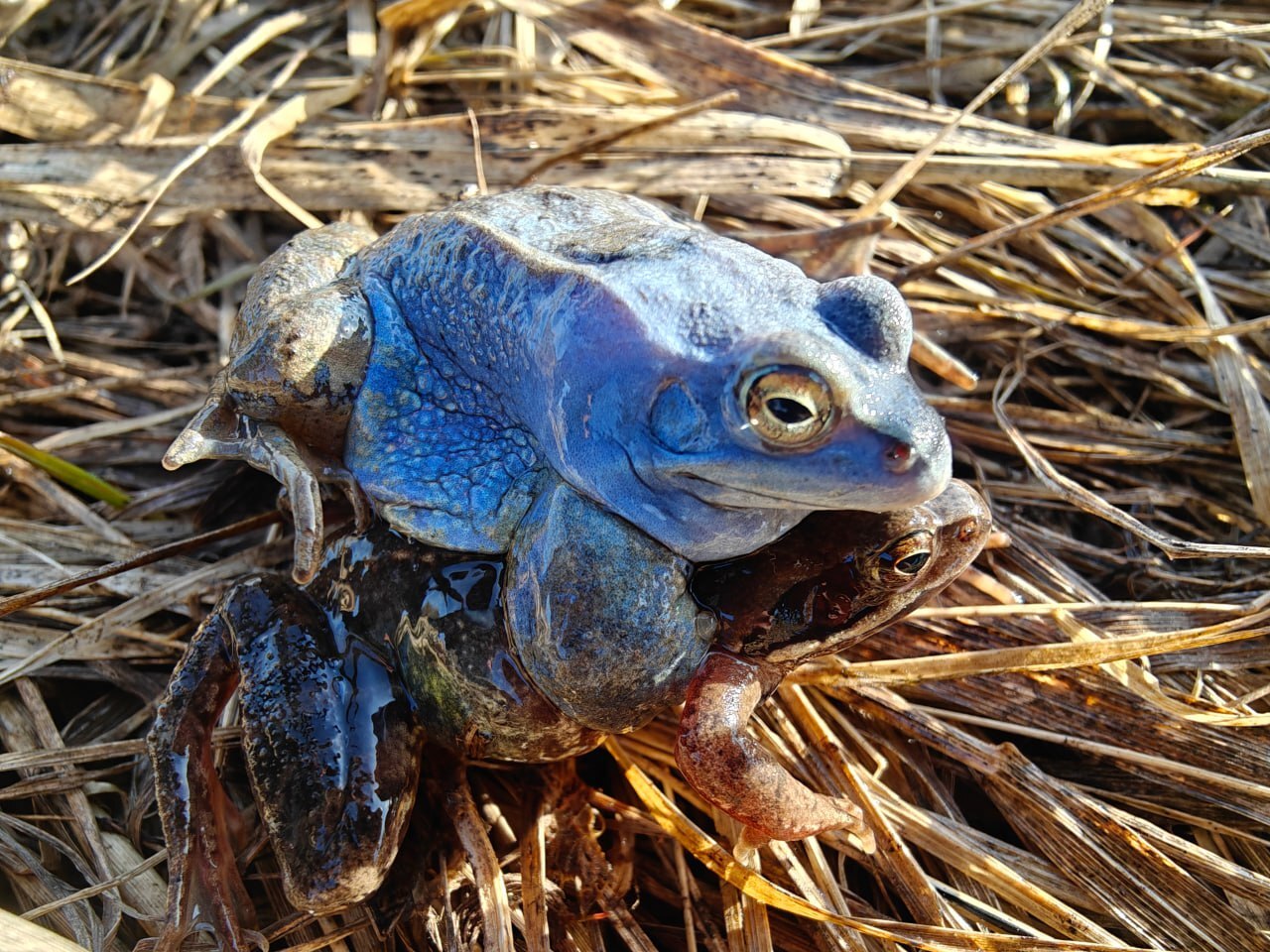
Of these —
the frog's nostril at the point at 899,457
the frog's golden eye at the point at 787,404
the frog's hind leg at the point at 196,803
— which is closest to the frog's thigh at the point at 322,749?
the frog's hind leg at the point at 196,803

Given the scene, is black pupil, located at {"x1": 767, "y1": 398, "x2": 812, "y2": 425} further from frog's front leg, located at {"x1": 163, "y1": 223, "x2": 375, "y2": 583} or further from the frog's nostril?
frog's front leg, located at {"x1": 163, "y1": 223, "x2": 375, "y2": 583}

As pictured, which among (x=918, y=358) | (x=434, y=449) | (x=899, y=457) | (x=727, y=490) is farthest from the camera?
(x=918, y=358)

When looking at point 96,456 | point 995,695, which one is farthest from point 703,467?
point 96,456

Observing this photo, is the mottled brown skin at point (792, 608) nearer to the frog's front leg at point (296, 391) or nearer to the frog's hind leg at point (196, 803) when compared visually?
the frog's front leg at point (296, 391)

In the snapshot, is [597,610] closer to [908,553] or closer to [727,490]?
[727,490]

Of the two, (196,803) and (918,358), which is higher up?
(918,358)

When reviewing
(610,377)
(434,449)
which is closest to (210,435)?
(434,449)
